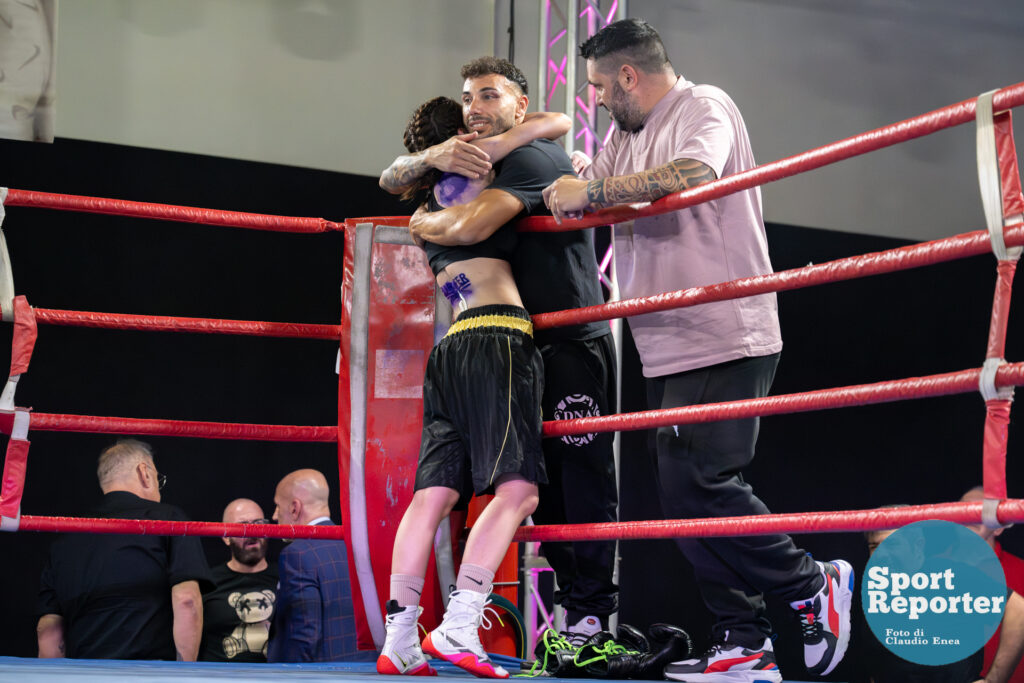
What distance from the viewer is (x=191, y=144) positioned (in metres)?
5.04

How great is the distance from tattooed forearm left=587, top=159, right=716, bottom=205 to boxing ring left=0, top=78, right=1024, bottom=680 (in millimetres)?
35

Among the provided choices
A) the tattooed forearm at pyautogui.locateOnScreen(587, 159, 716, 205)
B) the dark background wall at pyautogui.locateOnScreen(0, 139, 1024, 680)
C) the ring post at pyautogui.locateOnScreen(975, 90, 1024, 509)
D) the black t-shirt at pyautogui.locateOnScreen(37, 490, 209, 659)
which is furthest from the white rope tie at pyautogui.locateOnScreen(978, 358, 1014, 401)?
the dark background wall at pyautogui.locateOnScreen(0, 139, 1024, 680)

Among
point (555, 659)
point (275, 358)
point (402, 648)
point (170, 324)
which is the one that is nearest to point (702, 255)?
point (555, 659)

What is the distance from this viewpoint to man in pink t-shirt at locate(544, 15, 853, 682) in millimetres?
1968

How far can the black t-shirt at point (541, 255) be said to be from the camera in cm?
227

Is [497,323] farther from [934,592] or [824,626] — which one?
[934,592]

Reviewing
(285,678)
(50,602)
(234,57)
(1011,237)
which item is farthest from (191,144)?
(1011,237)

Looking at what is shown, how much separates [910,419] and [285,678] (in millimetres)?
5403

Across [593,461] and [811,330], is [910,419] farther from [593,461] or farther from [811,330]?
[593,461]

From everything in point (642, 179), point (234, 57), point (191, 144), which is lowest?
point (642, 179)

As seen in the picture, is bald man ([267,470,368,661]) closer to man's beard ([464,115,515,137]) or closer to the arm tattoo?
the arm tattoo

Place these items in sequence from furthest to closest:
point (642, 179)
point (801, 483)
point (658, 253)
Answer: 1. point (801, 483)
2. point (658, 253)
3. point (642, 179)

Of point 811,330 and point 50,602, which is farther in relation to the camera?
point 811,330

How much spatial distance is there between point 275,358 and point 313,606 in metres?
1.89
